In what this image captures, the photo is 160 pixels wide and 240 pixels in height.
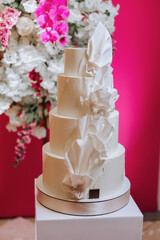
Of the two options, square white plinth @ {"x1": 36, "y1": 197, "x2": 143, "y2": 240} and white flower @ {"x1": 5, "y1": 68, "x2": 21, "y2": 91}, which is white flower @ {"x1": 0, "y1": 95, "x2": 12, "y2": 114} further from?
square white plinth @ {"x1": 36, "y1": 197, "x2": 143, "y2": 240}

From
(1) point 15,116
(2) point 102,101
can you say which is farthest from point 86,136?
(1) point 15,116

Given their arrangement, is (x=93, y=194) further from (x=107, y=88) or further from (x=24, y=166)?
(x=24, y=166)

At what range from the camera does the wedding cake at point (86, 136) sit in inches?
51.4

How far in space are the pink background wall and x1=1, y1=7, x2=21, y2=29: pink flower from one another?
0.88 m

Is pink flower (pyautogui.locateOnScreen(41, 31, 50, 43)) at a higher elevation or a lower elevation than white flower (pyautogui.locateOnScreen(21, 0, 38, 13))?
lower

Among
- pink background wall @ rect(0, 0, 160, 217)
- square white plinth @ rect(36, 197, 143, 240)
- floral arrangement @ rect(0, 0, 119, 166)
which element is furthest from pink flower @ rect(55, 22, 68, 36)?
square white plinth @ rect(36, 197, 143, 240)

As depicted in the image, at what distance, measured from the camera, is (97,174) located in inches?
52.6

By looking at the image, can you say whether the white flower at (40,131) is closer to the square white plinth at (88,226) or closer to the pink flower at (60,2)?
the square white plinth at (88,226)

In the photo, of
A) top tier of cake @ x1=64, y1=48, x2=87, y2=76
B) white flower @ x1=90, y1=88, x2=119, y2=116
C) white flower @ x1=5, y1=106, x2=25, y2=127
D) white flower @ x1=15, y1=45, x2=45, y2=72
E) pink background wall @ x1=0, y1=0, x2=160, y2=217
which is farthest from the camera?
pink background wall @ x1=0, y1=0, x2=160, y2=217

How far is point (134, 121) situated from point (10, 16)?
4.13 ft

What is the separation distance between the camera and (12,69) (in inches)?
66.9

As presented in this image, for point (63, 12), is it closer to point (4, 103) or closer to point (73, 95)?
point (73, 95)

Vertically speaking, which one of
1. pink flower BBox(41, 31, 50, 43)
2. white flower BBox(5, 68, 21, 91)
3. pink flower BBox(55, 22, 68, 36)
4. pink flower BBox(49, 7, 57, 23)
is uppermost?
pink flower BBox(49, 7, 57, 23)

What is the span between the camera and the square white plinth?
4.40 feet
